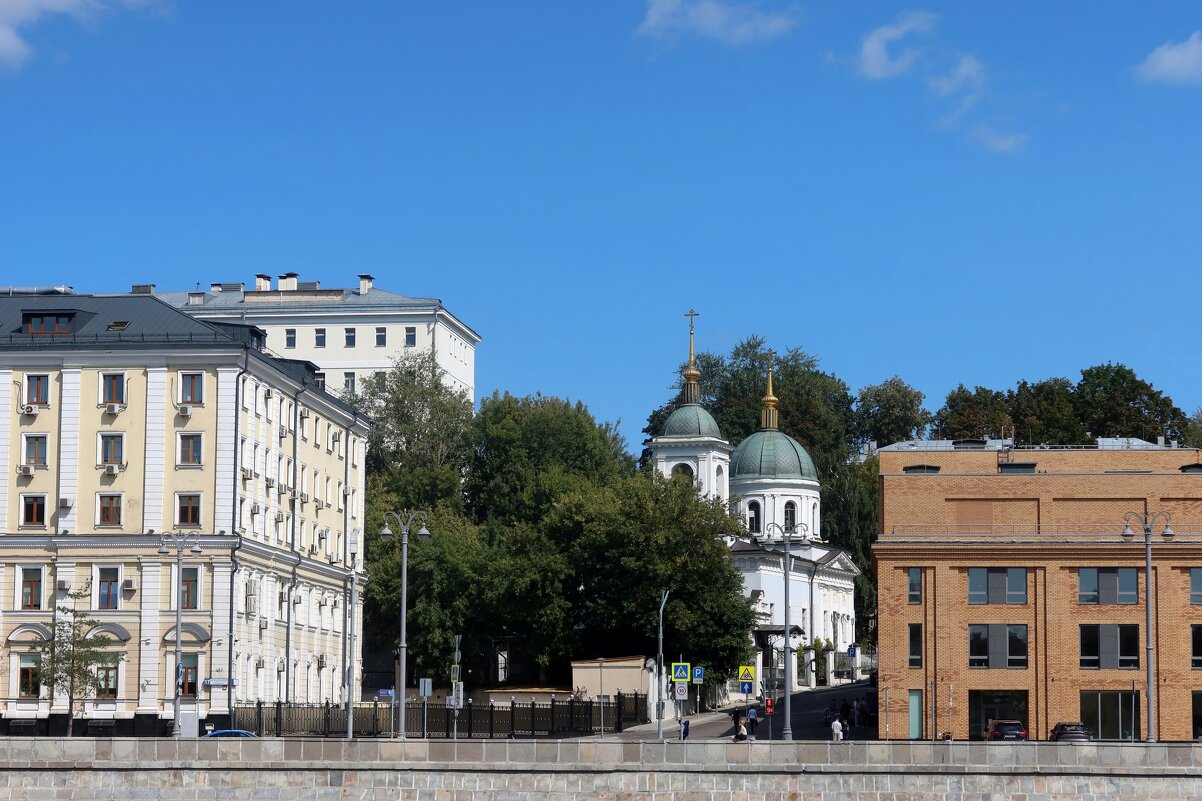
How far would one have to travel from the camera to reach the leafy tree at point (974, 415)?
145 metres

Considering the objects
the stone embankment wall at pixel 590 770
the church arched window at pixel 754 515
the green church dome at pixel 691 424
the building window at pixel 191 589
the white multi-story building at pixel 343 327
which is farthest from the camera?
the white multi-story building at pixel 343 327

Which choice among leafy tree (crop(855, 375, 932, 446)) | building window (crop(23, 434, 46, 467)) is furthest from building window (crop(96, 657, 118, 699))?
leafy tree (crop(855, 375, 932, 446))

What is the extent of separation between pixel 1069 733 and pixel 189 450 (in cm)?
3601

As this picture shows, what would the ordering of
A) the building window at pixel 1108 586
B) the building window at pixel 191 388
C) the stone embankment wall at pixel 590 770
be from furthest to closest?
1. the building window at pixel 191 388
2. the building window at pixel 1108 586
3. the stone embankment wall at pixel 590 770

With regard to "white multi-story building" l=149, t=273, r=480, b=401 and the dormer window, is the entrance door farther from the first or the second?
"white multi-story building" l=149, t=273, r=480, b=401

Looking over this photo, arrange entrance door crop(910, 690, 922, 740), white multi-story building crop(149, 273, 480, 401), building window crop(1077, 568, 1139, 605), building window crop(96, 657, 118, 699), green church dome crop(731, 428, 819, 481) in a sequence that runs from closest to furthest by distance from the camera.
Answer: building window crop(1077, 568, 1139, 605) → entrance door crop(910, 690, 922, 740) → building window crop(96, 657, 118, 699) → green church dome crop(731, 428, 819, 481) → white multi-story building crop(149, 273, 480, 401)

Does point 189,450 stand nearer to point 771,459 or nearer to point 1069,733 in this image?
point 1069,733

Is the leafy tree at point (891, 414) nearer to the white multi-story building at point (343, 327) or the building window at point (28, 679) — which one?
the white multi-story building at point (343, 327)

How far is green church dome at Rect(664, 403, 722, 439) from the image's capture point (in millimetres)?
144000

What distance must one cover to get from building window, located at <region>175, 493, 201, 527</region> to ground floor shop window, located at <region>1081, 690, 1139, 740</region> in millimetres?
35028

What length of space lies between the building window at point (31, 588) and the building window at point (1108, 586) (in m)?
40.7

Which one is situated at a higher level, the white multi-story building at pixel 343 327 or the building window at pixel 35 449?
the white multi-story building at pixel 343 327

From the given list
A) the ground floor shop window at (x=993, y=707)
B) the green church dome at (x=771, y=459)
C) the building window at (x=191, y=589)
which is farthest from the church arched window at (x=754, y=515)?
the building window at (x=191, y=589)

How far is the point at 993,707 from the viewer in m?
76.6
